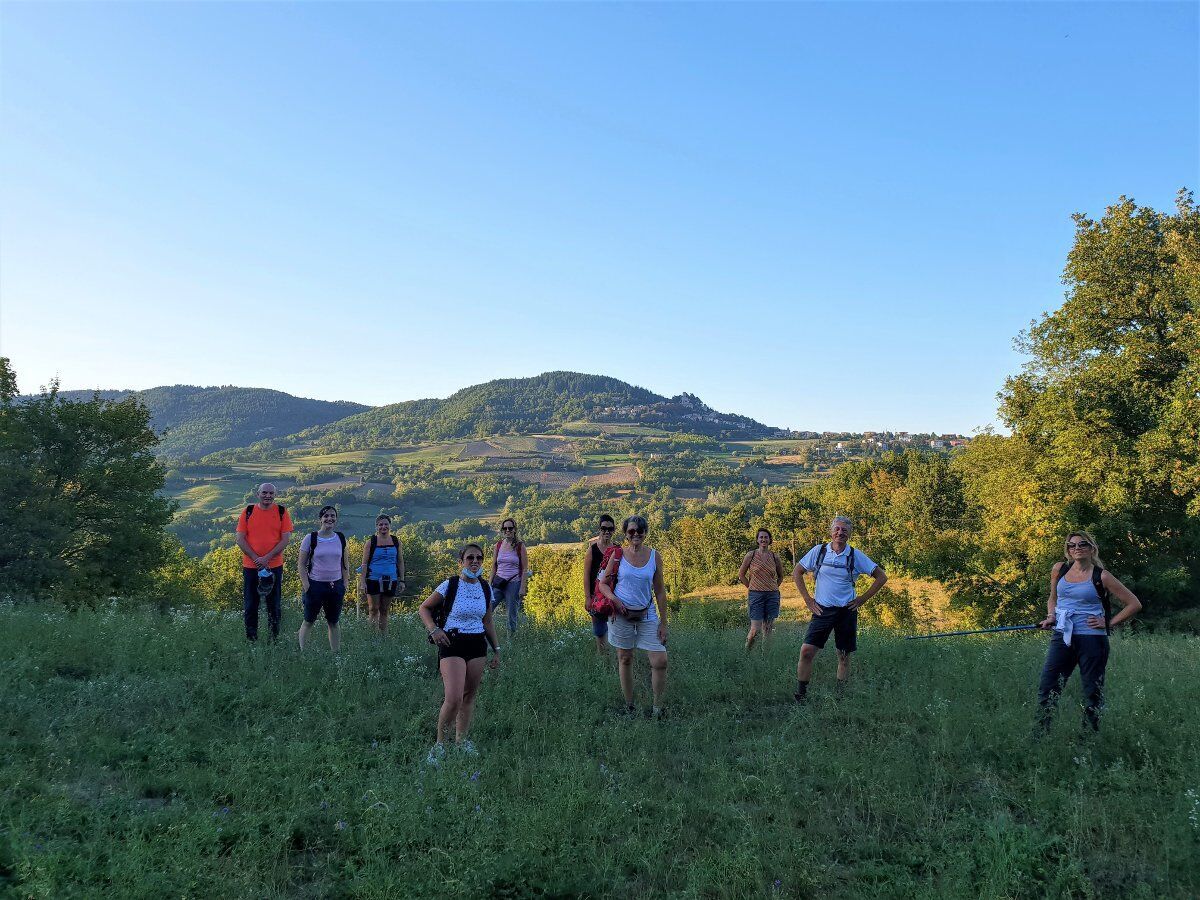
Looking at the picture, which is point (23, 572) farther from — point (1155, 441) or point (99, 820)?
point (1155, 441)

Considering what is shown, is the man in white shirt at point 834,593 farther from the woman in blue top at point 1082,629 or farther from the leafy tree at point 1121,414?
the leafy tree at point 1121,414

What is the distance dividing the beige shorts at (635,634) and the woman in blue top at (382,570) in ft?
12.5

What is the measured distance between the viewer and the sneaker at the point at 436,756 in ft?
16.7

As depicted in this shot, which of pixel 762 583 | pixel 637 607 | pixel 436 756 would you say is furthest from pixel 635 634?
pixel 762 583

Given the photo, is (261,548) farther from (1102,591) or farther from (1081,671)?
(1102,591)

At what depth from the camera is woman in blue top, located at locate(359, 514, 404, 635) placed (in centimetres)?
945

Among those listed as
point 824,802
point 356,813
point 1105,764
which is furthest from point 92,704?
point 1105,764

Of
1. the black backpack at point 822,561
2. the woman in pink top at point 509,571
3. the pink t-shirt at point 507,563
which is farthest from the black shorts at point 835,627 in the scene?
the pink t-shirt at point 507,563

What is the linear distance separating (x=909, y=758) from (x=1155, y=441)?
16.4 m

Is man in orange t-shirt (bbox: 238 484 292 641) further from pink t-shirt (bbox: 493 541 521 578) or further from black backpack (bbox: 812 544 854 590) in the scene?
black backpack (bbox: 812 544 854 590)

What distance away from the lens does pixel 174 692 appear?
6.45 meters

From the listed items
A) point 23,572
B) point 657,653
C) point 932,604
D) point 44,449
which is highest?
point 44,449

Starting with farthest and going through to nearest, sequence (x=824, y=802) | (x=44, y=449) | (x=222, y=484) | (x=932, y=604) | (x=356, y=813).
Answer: (x=222, y=484), (x=932, y=604), (x=44, y=449), (x=824, y=802), (x=356, y=813)

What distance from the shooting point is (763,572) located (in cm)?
1009
